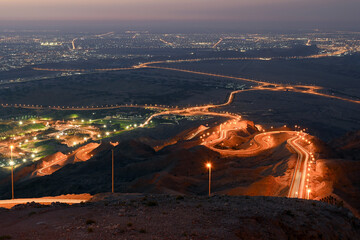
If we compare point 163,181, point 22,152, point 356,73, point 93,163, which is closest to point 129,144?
point 93,163

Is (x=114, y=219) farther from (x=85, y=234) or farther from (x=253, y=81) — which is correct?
(x=253, y=81)

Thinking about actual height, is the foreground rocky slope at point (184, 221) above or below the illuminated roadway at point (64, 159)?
above

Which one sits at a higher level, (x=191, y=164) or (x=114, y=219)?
Result: (x=114, y=219)

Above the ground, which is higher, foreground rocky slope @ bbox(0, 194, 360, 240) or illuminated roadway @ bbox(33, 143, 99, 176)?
foreground rocky slope @ bbox(0, 194, 360, 240)

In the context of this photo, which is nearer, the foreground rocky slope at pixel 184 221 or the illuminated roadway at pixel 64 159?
the foreground rocky slope at pixel 184 221

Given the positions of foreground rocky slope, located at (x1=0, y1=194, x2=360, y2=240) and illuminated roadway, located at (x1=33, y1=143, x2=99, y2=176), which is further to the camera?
illuminated roadway, located at (x1=33, y1=143, x2=99, y2=176)

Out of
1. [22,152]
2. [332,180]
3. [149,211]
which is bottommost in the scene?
[22,152]

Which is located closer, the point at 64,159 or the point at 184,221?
the point at 184,221

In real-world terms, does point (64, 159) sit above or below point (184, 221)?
below
